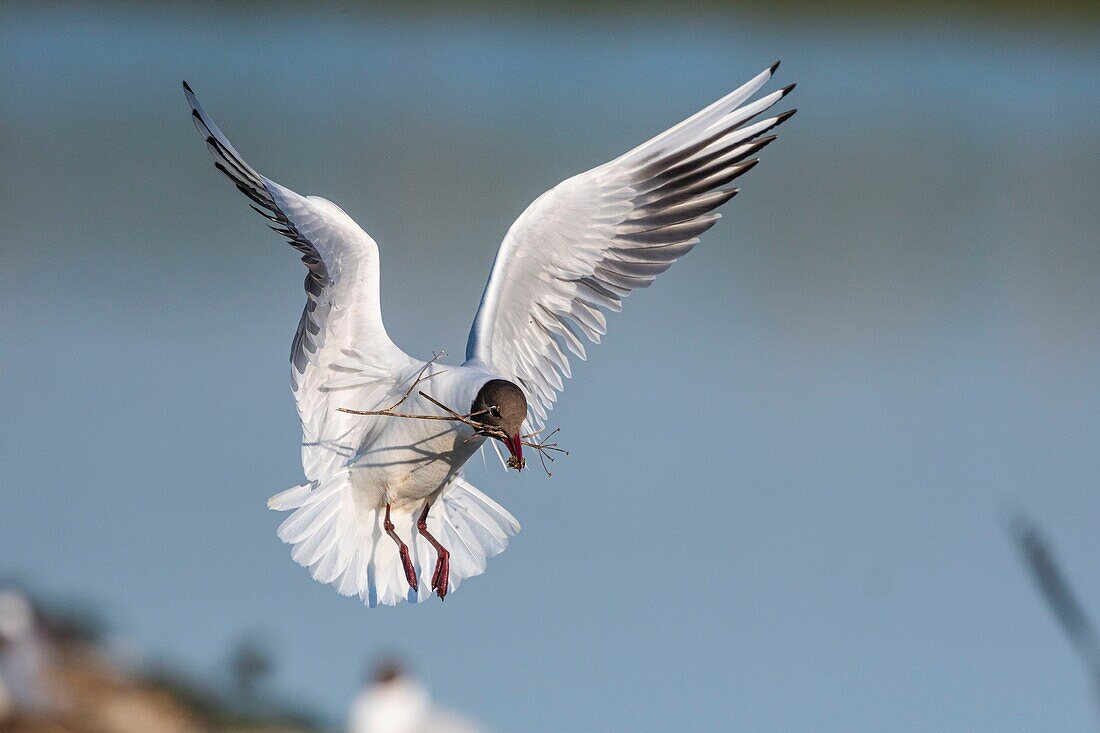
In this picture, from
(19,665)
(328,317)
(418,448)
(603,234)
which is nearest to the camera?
(418,448)

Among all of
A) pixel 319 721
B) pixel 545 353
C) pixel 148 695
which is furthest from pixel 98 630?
pixel 545 353

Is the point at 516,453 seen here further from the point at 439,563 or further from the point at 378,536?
the point at 378,536

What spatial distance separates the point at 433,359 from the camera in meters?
3.01

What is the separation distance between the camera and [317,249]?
299 cm

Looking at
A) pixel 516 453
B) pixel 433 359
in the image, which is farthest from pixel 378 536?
pixel 516 453

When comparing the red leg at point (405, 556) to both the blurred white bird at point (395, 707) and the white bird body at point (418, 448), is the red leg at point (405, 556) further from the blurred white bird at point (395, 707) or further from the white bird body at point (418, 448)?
the blurred white bird at point (395, 707)

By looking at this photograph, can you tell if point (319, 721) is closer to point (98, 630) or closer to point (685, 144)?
point (98, 630)

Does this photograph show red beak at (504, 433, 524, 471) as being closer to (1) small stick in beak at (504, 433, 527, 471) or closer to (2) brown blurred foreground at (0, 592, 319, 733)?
(1) small stick in beak at (504, 433, 527, 471)

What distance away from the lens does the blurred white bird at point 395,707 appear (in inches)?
188

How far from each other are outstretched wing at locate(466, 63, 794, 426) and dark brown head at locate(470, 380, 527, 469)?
0.50 meters

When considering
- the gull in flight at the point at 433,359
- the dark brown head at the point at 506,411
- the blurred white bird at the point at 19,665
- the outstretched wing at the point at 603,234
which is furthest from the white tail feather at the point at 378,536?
the blurred white bird at the point at 19,665

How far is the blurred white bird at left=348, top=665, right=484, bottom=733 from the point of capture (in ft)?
15.7

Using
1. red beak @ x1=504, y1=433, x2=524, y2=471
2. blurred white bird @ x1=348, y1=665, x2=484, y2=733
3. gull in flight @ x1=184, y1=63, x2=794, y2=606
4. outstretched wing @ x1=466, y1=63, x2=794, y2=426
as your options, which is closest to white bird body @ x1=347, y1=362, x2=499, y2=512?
gull in flight @ x1=184, y1=63, x2=794, y2=606

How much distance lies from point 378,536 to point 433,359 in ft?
1.80
